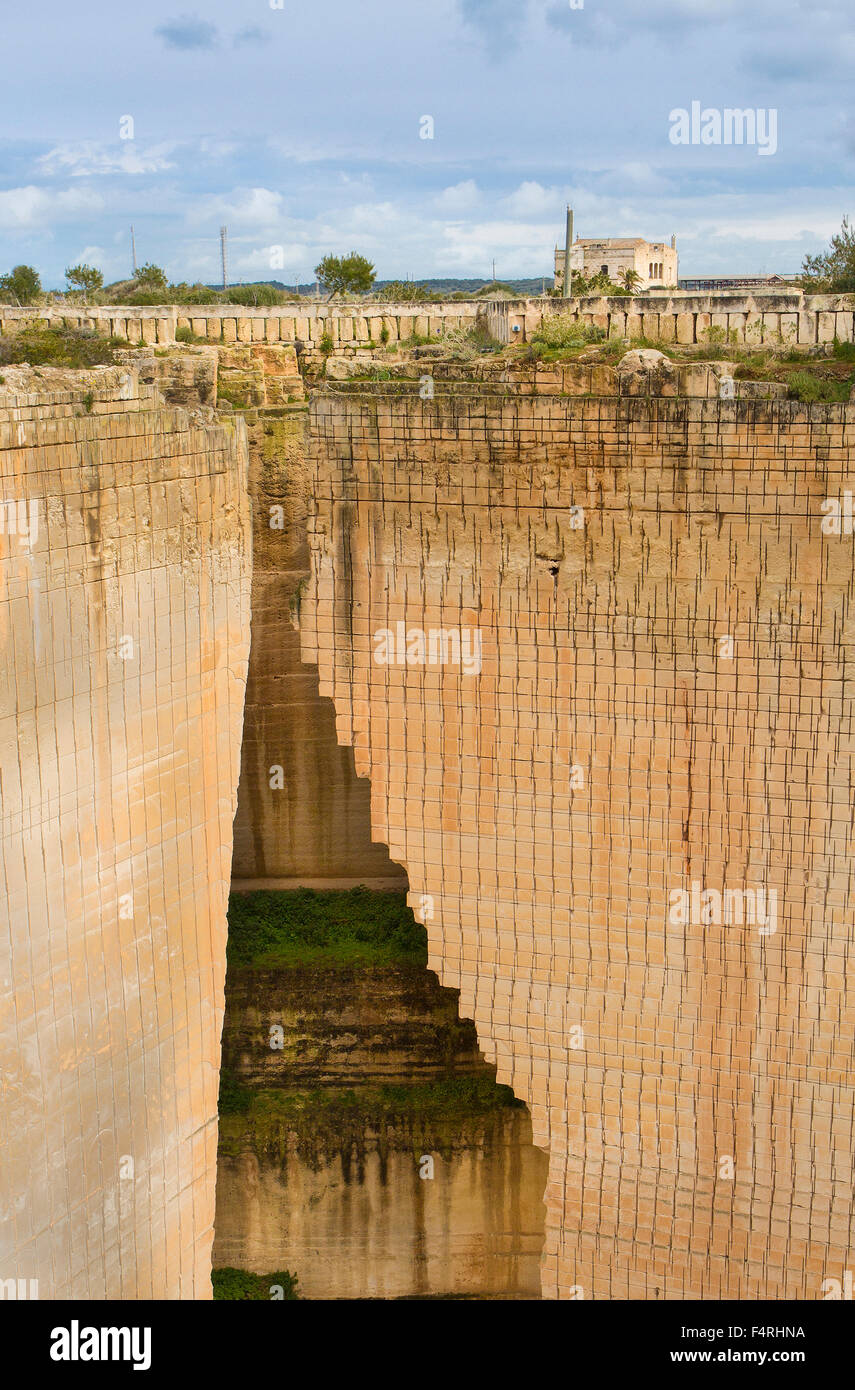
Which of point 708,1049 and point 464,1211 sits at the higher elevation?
point 708,1049

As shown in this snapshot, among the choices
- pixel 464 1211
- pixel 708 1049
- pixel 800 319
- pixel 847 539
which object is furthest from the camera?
pixel 800 319

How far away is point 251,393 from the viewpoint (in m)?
10.4

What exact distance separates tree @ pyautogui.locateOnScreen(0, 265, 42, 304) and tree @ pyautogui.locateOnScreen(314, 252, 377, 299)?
5255mm

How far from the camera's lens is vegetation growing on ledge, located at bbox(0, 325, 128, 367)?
1279 centimetres

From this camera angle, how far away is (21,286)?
22.3 meters

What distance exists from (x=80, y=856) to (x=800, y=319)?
1048 centimetres

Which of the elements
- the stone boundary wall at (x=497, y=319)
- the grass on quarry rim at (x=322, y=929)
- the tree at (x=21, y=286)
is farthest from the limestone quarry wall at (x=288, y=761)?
the tree at (x=21, y=286)

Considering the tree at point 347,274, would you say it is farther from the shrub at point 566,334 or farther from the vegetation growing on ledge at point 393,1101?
the vegetation growing on ledge at point 393,1101

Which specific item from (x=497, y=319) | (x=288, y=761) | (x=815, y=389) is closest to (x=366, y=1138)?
(x=288, y=761)

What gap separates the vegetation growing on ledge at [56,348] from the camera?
1279 centimetres

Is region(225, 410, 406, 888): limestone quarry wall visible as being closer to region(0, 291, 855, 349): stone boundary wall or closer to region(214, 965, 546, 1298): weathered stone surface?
region(214, 965, 546, 1298): weathered stone surface

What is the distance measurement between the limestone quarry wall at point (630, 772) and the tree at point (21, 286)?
1728 centimetres

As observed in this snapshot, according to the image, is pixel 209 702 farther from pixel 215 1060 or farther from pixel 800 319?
pixel 800 319

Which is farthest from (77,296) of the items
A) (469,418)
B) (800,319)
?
(469,418)
